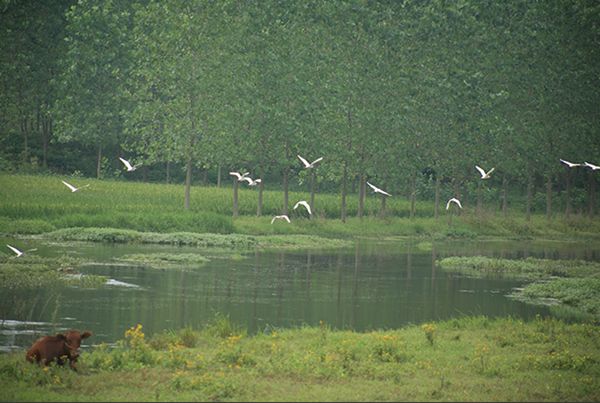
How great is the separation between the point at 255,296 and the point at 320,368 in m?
13.5

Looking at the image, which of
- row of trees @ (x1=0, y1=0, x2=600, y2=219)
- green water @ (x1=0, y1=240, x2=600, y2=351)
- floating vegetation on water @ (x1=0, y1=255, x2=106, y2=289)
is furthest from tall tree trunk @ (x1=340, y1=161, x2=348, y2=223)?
floating vegetation on water @ (x1=0, y1=255, x2=106, y2=289)

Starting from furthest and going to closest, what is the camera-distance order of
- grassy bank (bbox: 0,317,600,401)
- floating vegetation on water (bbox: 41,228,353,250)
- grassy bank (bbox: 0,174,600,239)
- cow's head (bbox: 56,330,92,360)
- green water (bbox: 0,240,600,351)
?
grassy bank (bbox: 0,174,600,239), floating vegetation on water (bbox: 41,228,353,250), green water (bbox: 0,240,600,351), cow's head (bbox: 56,330,92,360), grassy bank (bbox: 0,317,600,401)

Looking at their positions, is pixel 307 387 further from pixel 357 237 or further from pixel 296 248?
pixel 357 237

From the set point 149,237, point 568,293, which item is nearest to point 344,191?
point 149,237

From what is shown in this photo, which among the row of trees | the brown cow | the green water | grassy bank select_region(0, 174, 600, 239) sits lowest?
the green water

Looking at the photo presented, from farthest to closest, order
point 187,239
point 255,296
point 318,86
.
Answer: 1. point 318,86
2. point 187,239
3. point 255,296

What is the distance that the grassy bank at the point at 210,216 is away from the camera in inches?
2041

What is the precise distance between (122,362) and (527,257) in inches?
1432

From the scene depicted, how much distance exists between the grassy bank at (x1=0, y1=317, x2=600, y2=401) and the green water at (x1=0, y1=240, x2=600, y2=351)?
3171 millimetres

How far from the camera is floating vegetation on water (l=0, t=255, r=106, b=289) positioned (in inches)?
1272

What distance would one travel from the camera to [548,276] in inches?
1722

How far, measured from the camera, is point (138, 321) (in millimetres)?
27469

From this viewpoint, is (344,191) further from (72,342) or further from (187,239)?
(72,342)

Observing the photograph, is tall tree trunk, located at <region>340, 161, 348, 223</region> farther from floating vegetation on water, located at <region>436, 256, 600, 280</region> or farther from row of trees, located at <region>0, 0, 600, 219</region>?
floating vegetation on water, located at <region>436, 256, 600, 280</region>
